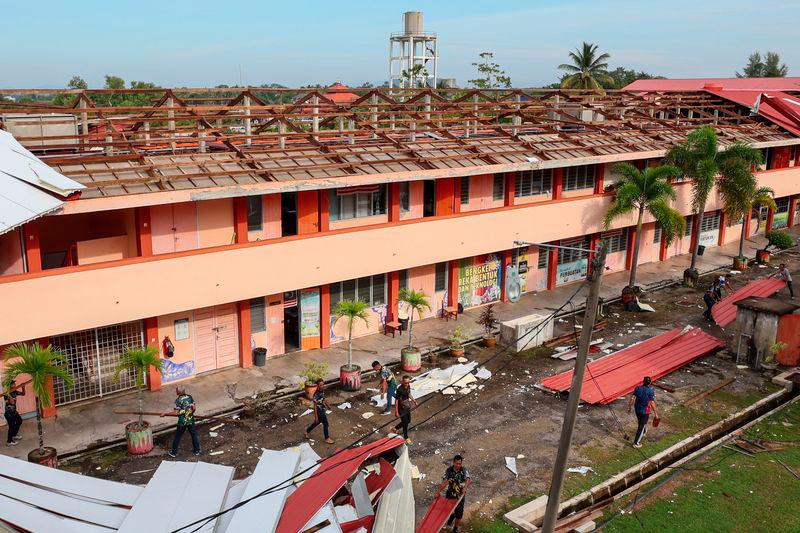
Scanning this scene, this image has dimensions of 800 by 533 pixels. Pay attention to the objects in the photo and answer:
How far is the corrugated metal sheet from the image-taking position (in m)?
22.2

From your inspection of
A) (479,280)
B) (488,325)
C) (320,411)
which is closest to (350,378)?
(320,411)

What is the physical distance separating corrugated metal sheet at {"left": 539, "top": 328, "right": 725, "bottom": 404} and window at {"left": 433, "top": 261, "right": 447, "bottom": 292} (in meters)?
7.46

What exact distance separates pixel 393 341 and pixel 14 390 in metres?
12.7

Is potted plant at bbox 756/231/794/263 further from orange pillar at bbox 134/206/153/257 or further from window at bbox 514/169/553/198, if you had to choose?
orange pillar at bbox 134/206/153/257

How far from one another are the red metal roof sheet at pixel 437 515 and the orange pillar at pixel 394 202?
1349 cm

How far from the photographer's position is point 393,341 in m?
26.9

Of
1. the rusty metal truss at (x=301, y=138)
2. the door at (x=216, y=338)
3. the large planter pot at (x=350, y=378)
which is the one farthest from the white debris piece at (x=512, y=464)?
the rusty metal truss at (x=301, y=138)

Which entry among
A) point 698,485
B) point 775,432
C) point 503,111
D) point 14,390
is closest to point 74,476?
point 14,390

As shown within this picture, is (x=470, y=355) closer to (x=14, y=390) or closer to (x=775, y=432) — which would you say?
(x=775, y=432)

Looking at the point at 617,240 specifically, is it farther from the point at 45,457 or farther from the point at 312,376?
the point at 45,457

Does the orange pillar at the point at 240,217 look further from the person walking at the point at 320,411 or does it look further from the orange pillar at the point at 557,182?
the orange pillar at the point at 557,182

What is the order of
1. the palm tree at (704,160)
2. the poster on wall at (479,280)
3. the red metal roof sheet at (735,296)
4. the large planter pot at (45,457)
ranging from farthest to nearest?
the palm tree at (704,160)
the poster on wall at (479,280)
the red metal roof sheet at (735,296)
the large planter pot at (45,457)

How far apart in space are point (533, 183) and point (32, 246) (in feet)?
67.3

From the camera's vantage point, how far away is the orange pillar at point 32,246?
19.1 m
